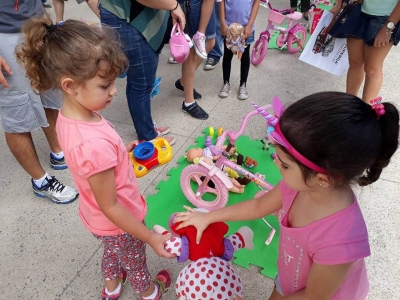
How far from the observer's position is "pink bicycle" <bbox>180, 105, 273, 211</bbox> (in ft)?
7.02

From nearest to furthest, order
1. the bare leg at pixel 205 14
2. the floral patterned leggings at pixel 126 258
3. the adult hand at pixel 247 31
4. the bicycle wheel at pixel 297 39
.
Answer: the floral patterned leggings at pixel 126 258 → the bare leg at pixel 205 14 → the adult hand at pixel 247 31 → the bicycle wheel at pixel 297 39

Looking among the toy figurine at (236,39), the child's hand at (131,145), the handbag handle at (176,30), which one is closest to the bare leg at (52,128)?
the child's hand at (131,145)

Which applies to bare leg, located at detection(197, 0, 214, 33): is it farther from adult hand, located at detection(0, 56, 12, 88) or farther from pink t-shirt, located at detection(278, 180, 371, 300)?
pink t-shirt, located at detection(278, 180, 371, 300)

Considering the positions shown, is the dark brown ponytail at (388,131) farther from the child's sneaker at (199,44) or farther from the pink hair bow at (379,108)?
the child's sneaker at (199,44)

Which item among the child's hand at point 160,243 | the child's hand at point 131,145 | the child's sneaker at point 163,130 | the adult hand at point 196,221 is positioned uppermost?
the adult hand at point 196,221

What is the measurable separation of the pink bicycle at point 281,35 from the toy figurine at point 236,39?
2.84 ft

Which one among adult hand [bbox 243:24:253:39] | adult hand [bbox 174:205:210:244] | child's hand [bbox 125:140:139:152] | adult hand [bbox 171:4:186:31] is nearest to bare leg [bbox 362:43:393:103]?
adult hand [bbox 243:24:253:39]

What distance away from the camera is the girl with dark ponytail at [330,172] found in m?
0.93

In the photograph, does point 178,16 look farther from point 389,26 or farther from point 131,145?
point 389,26

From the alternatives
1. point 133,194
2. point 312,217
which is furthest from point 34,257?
point 312,217

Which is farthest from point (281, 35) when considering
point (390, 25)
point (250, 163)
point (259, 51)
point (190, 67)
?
point (250, 163)

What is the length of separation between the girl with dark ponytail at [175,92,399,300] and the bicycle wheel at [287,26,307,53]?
11.6ft

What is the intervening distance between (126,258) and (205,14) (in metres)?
1.99

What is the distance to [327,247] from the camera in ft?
3.29
